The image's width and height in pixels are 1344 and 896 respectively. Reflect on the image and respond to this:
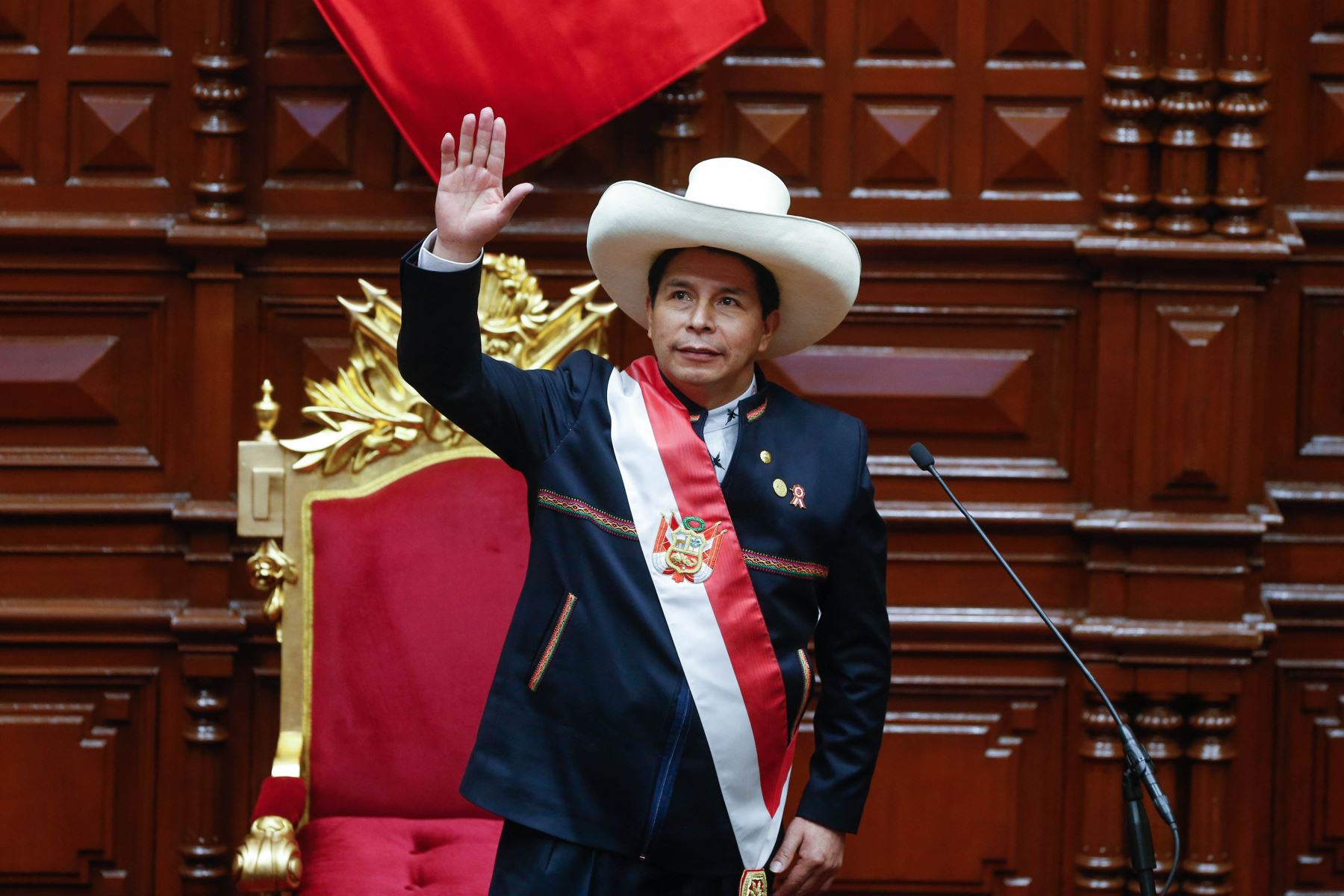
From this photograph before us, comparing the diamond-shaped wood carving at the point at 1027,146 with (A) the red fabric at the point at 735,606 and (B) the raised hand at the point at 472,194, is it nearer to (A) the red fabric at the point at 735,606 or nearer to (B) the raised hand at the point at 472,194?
(A) the red fabric at the point at 735,606

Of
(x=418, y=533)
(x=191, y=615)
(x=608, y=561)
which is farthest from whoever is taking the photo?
(x=191, y=615)

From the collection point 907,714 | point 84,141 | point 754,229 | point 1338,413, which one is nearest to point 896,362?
point 907,714

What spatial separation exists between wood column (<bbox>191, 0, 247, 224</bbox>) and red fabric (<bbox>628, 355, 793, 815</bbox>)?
4.89ft

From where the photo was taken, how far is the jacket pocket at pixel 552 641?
210 centimetres

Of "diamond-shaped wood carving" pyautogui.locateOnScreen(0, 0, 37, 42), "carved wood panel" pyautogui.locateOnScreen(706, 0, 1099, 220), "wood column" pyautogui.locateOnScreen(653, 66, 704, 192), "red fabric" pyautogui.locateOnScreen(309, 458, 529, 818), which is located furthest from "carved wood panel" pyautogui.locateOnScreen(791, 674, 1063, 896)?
"diamond-shaped wood carving" pyautogui.locateOnScreen(0, 0, 37, 42)

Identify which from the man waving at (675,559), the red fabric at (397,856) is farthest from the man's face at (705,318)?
the red fabric at (397,856)

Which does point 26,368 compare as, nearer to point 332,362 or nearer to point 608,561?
point 332,362

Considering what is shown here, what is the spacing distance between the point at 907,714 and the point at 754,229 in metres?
1.63

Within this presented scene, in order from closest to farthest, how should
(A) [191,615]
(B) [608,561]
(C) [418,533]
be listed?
(B) [608,561] < (C) [418,533] < (A) [191,615]

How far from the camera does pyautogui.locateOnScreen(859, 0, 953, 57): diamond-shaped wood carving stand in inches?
134

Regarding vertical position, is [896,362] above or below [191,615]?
above

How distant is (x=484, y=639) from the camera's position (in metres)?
2.84

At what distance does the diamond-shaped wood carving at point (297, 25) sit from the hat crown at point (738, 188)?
1.39 meters

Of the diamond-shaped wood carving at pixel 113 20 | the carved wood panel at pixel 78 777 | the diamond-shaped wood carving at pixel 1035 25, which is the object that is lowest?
the carved wood panel at pixel 78 777
